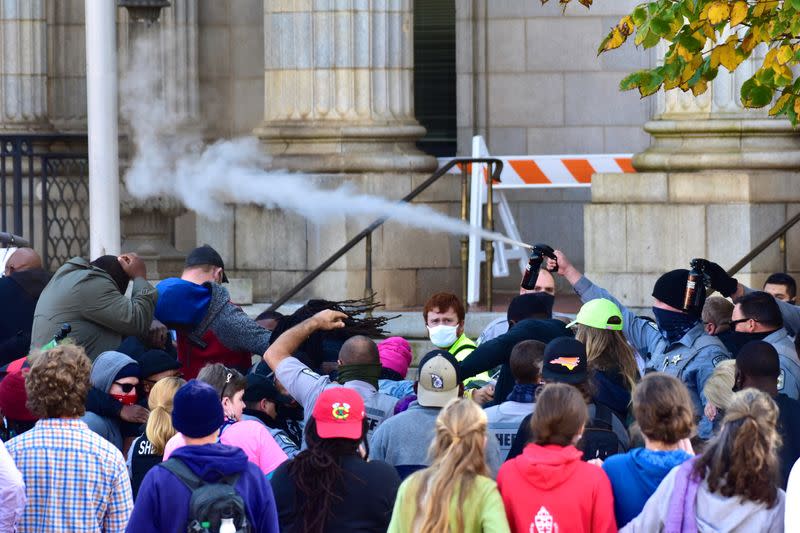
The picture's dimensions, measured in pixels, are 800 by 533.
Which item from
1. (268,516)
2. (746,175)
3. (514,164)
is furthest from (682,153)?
(268,516)

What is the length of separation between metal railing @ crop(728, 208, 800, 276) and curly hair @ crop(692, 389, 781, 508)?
22.8 feet

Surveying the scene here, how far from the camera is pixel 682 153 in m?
14.0

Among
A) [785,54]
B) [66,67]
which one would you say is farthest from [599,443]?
[66,67]

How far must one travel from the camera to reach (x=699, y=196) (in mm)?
13828

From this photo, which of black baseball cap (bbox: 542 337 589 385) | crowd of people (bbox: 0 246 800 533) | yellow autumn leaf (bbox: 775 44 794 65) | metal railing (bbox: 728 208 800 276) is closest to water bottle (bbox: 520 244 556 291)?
crowd of people (bbox: 0 246 800 533)

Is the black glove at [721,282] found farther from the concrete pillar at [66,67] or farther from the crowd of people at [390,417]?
the concrete pillar at [66,67]

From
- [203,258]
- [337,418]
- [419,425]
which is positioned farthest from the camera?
[203,258]

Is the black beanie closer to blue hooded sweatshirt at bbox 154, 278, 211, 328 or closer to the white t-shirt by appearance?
the white t-shirt

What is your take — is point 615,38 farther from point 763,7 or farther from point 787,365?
point 787,365

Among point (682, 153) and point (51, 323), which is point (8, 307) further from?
point (682, 153)

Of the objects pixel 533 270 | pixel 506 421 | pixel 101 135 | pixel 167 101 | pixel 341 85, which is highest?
pixel 341 85

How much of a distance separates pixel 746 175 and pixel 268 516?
8126 millimetres

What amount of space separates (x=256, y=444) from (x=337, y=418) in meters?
1.09

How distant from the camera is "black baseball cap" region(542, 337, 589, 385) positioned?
7566 mm
